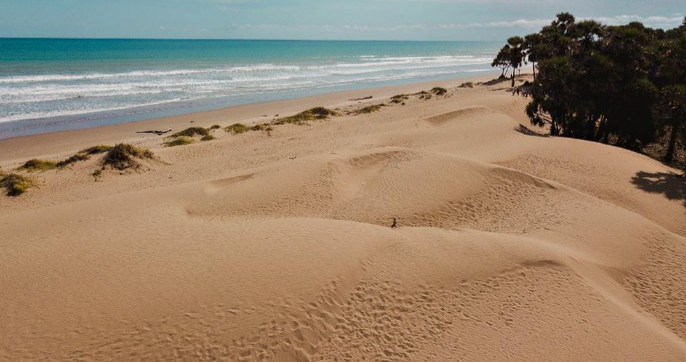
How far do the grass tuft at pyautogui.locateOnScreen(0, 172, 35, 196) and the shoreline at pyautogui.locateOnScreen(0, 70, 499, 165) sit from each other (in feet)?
16.3

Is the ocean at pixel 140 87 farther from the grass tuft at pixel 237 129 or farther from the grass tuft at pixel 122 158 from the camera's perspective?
the grass tuft at pixel 122 158

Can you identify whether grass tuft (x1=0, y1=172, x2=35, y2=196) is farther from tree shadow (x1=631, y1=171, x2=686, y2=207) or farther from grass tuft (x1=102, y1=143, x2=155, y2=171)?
tree shadow (x1=631, y1=171, x2=686, y2=207)

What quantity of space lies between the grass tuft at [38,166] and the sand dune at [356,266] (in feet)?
10.2

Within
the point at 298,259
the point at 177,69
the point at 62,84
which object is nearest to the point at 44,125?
the point at 62,84

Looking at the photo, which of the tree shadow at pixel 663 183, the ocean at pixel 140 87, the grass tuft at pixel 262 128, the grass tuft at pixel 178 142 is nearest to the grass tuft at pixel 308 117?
the grass tuft at pixel 262 128

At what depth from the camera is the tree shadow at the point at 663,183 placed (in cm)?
1709

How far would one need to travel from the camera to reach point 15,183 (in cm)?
1781

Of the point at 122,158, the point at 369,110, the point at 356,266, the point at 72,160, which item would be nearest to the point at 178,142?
the point at 122,158

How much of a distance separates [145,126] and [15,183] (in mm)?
14441

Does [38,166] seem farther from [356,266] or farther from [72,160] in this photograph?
[356,266]

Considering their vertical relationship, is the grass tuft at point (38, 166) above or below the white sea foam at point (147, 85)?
below

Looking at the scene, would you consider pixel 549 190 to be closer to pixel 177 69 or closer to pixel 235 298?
pixel 235 298

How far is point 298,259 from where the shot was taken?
10336mm

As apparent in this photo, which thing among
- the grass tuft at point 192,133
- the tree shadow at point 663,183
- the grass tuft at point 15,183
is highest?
the grass tuft at point 192,133
